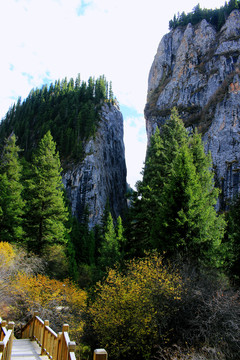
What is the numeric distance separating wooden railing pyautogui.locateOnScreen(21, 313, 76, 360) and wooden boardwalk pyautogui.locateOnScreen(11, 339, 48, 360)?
0.22 m

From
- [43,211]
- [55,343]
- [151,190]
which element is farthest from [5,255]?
[151,190]

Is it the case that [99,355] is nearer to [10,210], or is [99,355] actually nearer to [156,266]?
[156,266]

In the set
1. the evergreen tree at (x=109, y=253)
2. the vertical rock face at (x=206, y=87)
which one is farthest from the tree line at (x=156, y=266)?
the vertical rock face at (x=206, y=87)

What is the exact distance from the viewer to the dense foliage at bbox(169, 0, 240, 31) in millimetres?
67312

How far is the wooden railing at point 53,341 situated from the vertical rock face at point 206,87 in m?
36.8

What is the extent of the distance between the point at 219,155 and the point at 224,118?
25.7 ft

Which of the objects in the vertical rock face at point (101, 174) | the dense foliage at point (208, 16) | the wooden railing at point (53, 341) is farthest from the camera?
the dense foliage at point (208, 16)

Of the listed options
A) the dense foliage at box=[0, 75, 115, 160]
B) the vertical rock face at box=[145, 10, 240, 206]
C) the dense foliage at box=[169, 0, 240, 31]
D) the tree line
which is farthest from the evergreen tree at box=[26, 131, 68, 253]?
the dense foliage at box=[169, 0, 240, 31]

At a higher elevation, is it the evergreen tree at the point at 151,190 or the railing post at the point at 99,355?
the evergreen tree at the point at 151,190

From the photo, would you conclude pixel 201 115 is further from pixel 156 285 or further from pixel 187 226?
pixel 156 285

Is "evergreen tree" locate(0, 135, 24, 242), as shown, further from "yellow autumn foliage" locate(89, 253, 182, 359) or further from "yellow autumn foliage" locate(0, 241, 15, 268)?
"yellow autumn foliage" locate(89, 253, 182, 359)

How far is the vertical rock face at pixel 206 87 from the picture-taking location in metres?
44.2

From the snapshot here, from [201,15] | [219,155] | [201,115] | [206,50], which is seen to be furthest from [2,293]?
Answer: [201,15]

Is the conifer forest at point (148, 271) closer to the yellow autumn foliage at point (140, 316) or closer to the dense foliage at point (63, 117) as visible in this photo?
the yellow autumn foliage at point (140, 316)
